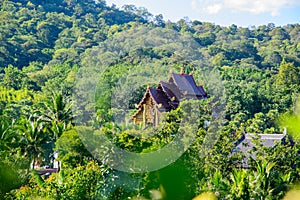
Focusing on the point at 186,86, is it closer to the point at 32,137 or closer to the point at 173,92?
the point at 173,92

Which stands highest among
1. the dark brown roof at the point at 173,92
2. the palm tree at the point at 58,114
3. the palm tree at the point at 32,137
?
the dark brown roof at the point at 173,92

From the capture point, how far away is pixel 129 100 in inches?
1189

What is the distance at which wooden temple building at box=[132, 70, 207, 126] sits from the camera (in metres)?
20.1

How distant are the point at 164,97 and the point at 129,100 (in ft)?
29.4

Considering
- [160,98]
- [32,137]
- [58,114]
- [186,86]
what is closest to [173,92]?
[160,98]

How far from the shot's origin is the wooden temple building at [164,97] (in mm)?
20062

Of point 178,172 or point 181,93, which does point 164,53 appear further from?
point 178,172

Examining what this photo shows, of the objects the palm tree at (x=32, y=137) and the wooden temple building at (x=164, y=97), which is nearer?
the palm tree at (x=32, y=137)

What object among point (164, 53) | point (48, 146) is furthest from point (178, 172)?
point (164, 53)

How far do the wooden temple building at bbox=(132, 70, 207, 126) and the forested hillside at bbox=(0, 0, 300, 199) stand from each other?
1826mm

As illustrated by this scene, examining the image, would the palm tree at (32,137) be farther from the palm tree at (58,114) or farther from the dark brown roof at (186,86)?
the dark brown roof at (186,86)

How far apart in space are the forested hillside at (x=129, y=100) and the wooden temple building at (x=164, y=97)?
1826 mm

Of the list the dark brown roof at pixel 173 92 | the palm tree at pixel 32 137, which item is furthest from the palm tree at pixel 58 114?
the dark brown roof at pixel 173 92

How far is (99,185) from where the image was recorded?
5.70 metres
